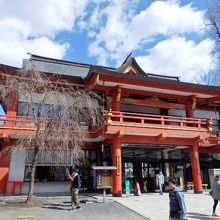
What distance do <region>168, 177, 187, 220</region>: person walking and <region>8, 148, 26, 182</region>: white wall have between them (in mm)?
12738

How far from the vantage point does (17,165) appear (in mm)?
17453

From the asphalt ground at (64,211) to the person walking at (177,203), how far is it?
4.21 metres

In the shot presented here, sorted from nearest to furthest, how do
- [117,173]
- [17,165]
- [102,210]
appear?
[102,210], [117,173], [17,165]

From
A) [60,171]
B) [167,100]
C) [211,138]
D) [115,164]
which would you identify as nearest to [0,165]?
[60,171]

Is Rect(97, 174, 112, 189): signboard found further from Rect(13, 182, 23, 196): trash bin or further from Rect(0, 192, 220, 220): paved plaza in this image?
Rect(13, 182, 23, 196): trash bin

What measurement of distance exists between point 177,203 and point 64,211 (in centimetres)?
632

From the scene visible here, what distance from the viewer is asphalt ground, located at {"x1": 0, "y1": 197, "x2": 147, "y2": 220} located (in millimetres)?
10320

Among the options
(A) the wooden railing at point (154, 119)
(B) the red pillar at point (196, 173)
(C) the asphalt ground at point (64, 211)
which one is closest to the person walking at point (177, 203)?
(C) the asphalt ground at point (64, 211)

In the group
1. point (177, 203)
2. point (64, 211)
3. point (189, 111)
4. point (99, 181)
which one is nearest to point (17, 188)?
point (99, 181)

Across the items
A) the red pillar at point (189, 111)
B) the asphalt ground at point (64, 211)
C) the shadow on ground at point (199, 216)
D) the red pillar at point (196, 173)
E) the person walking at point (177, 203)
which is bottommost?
the shadow on ground at point (199, 216)

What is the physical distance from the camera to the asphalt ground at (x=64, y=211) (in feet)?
33.9

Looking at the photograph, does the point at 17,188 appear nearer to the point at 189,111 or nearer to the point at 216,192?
the point at 216,192

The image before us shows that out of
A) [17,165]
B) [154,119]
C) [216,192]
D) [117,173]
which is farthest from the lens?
[154,119]

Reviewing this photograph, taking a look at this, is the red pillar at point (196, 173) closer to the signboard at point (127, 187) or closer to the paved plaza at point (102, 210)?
the paved plaza at point (102, 210)
